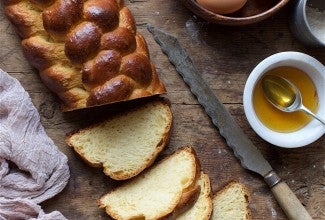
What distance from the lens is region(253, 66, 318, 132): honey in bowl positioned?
2.09m

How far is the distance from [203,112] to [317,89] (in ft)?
1.38

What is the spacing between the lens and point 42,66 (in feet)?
6.43

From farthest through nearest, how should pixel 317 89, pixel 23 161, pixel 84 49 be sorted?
pixel 317 89 → pixel 23 161 → pixel 84 49

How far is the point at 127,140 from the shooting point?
209 cm

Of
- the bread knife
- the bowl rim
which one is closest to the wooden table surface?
the bread knife

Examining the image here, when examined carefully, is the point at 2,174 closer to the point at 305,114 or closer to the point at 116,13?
the point at 116,13

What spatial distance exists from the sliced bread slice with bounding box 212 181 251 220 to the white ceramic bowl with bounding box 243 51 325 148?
22cm

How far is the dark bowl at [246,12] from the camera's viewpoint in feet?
6.43

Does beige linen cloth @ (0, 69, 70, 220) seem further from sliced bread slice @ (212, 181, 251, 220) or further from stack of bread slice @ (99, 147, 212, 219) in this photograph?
sliced bread slice @ (212, 181, 251, 220)

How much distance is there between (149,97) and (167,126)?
12 cm

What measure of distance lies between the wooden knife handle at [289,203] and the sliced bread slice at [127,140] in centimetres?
44

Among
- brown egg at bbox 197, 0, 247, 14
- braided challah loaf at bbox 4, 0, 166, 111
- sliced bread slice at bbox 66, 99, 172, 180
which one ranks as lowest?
sliced bread slice at bbox 66, 99, 172, 180

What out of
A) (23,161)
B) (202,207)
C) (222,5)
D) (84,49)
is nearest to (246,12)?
(222,5)

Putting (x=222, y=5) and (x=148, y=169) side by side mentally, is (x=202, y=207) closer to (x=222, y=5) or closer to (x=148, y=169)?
(x=148, y=169)
